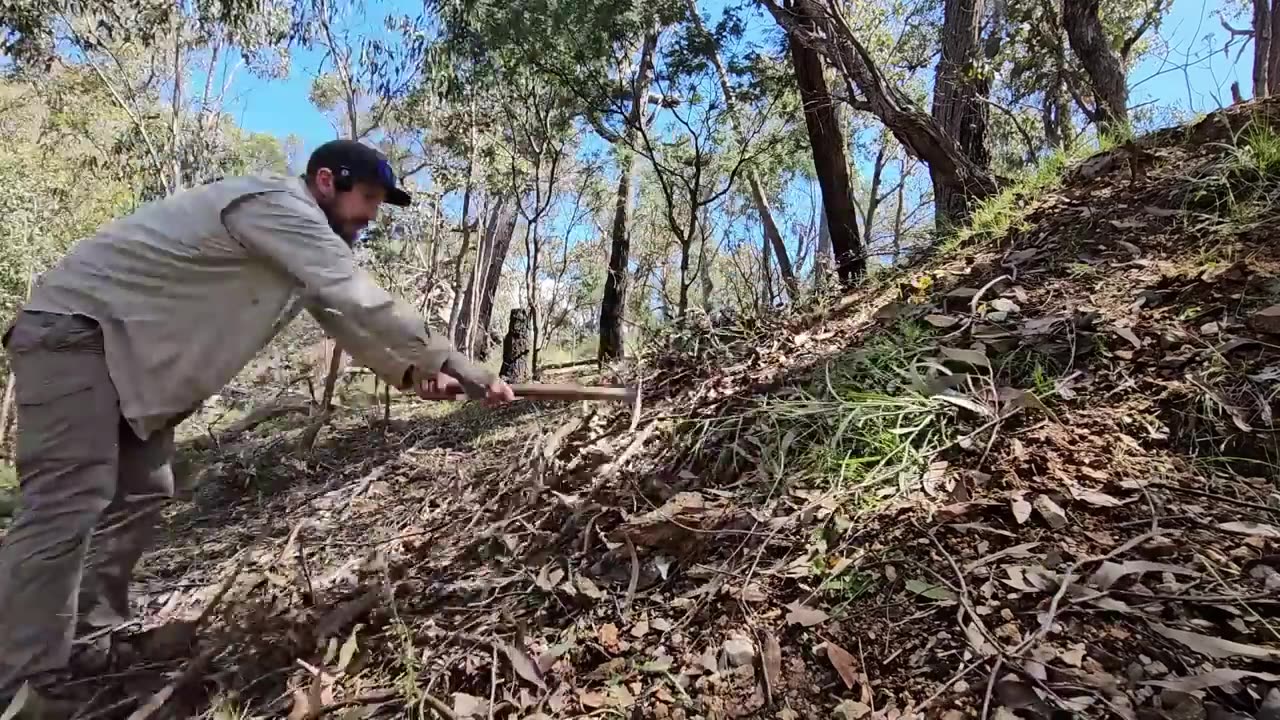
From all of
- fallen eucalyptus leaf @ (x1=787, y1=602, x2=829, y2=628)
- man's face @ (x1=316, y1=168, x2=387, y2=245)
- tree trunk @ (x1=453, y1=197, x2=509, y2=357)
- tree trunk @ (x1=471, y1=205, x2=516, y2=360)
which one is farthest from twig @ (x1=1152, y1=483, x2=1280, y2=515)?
tree trunk @ (x1=453, y1=197, x2=509, y2=357)

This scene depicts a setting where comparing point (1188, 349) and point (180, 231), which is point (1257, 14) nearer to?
point (1188, 349)

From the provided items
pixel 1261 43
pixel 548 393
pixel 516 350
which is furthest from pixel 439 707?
pixel 1261 43

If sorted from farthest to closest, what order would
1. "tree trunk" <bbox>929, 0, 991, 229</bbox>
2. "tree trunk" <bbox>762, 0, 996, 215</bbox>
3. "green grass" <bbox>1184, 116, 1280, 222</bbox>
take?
"tree trunk" <bbox>929, 0, 991, 229</bbox>
"tree trunk" <bbox>762, 0, 996, 215</bbox>
"green grass" <bbox>1184, 116, 1280, 222</bbox>

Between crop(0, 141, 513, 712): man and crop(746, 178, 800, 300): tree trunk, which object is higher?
crop(746, 178, 800, 300): tree trunk

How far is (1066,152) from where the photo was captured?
3955 millimetres

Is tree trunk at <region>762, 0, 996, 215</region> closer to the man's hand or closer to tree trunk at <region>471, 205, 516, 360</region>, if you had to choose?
the man's hand

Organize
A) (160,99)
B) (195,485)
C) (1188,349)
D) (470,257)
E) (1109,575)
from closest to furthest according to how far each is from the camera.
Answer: (1109,575), (1188,349), (195,485), (160,99), (470,257)

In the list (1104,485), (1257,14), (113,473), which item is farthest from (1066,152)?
(1257,14)

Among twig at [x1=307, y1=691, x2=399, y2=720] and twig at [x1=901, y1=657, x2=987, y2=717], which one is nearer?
twig at [x1=901, y1=657, x2=987, y2=717]

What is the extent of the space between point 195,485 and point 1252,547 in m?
4.66

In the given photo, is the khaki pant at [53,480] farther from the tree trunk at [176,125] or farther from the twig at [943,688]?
the tree trunk at [176,125]

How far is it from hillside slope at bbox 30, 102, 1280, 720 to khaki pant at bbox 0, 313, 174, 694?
22 centimetres

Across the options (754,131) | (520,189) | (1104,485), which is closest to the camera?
(1104,485)

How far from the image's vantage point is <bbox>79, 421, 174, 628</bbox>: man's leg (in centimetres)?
221
